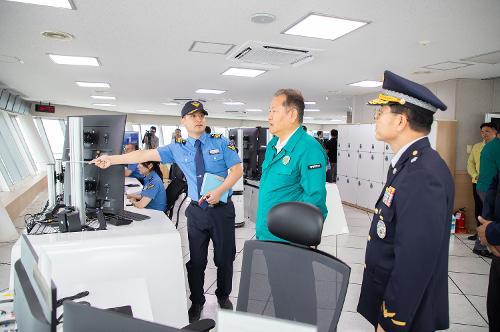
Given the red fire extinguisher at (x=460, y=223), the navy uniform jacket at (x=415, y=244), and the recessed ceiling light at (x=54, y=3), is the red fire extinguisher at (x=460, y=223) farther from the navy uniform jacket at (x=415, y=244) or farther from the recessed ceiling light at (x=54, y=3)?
the recessed ceiling light at (x=54, y=3)

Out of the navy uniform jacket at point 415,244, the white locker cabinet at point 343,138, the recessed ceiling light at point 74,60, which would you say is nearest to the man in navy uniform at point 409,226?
the navy uniform jacket at point 415,244

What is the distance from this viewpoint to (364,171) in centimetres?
744

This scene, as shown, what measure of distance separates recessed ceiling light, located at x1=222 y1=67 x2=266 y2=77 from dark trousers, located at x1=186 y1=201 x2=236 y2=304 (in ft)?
12.2

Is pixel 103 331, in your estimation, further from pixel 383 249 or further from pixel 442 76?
pixel 442 76

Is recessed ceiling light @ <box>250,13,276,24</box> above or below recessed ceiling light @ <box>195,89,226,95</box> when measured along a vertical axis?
below

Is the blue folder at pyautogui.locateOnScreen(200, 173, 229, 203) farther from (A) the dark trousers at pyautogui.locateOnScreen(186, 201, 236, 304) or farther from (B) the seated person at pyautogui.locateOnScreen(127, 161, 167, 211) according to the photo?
(B) the seated person at pyautogui.locateOnScreen(127, 161, 167, 211)

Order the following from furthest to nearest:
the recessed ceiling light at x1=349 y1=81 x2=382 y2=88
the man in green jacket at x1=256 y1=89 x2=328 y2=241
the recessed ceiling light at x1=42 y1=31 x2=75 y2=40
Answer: the recessed ceiling light at x1=349 y1=81 x2=382 y2=88 → the recessed ceiling light at x1=42 y1=31 x2=75 y2=40 → the man in green jacket at x1=256 y1=89 x2=328 y2=241

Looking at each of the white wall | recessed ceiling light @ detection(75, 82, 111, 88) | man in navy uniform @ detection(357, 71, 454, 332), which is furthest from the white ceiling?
the white wall

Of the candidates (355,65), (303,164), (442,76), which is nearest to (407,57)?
(355,65)

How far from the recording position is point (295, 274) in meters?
1.37

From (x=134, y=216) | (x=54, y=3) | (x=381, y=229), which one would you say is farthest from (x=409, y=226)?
(x=54, y=3)

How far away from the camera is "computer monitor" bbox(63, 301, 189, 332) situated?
0.53m

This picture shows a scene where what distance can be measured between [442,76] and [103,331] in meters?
6.96

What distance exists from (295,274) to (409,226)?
46 centimetres
